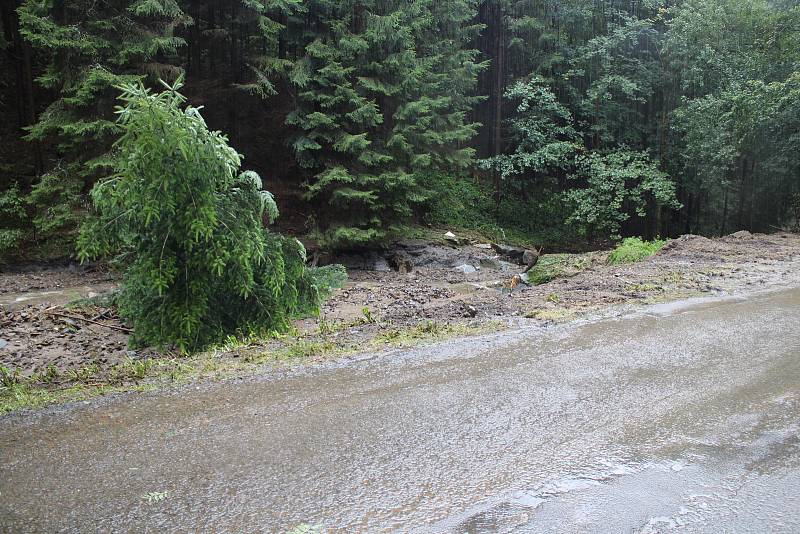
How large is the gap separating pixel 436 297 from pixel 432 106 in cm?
963

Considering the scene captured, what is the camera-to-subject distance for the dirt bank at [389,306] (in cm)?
570

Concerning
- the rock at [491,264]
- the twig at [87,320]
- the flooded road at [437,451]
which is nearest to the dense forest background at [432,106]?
the rock at [491,264]

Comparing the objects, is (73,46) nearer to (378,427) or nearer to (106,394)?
(106,394)

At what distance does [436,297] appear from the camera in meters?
11.6

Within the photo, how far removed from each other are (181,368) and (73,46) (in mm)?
13693

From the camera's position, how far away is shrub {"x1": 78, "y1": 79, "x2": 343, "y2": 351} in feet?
21.8

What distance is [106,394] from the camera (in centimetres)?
434

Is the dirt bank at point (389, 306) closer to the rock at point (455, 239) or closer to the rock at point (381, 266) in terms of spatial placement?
the rock at point (381, 266)

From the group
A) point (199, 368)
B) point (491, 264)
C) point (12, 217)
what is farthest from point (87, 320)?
point (491, 264)

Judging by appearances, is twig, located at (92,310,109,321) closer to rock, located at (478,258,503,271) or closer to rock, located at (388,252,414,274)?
rock, located at (388,252,414,274)

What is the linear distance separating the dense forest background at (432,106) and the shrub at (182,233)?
8.99 meters

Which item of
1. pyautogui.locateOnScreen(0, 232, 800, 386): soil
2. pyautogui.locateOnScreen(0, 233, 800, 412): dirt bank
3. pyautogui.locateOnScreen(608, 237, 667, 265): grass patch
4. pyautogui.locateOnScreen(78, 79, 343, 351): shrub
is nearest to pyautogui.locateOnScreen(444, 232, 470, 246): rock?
pyautogui.locateOnScreen(0, 233, 800, 412): dirt bank

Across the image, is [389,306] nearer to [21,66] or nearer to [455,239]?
[455,239]

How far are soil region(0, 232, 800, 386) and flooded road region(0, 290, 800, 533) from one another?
1.69m
